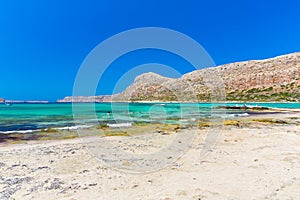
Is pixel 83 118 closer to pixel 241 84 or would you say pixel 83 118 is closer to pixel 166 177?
pixel 166 177

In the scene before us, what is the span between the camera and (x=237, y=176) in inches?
290

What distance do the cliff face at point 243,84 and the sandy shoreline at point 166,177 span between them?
324 feet

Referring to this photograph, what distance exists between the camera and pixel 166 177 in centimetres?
754

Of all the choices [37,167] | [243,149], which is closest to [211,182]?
[243,149]

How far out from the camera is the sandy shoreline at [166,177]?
6195mm

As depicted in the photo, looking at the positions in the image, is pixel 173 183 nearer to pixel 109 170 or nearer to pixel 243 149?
pixel 109 170

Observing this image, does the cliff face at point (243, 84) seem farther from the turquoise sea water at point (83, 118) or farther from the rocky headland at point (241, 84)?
the turquoise sea water at point (83, 118)

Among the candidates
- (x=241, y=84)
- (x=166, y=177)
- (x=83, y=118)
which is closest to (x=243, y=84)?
(x=241, y=84)

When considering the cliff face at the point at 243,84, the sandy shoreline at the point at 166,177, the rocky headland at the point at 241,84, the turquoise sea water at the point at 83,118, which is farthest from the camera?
the cliff face at the point at 243,84

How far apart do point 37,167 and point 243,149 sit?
350 inches

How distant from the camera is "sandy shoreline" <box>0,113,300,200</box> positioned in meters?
6.20

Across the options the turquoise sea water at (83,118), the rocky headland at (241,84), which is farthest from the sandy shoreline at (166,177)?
the rocky headland at (241,84)

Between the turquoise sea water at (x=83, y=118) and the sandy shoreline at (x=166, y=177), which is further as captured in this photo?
the turquoise sea water at (x=83, y=118)

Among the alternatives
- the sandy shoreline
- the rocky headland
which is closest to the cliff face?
the rocky headland
